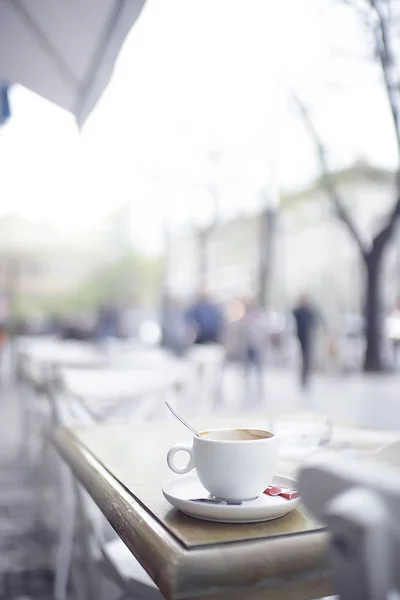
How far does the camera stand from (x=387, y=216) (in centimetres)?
1045

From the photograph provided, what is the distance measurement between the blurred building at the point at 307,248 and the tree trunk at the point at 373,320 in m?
0.51

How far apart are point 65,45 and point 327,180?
8648 millimetres

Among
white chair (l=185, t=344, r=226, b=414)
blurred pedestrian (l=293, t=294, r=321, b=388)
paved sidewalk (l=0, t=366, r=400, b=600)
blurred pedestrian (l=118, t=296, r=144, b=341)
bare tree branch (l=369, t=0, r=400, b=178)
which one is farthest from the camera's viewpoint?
blurred pedestrian (l=118, t=296, r=144, b=341)

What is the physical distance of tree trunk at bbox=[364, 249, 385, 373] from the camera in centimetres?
1105

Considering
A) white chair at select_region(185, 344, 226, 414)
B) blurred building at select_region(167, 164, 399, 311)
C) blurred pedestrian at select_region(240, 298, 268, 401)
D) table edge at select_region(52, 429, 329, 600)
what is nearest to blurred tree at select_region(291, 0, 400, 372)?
blurred building at select_region(167, 164, 399, 311)

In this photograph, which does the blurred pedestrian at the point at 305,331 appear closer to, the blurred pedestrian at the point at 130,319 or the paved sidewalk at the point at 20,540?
the blurred pedestrian at the point at 130,319

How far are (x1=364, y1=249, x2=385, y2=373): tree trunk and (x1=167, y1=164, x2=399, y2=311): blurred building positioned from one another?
507 mm

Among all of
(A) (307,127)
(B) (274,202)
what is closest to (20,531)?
(A) (307,127)

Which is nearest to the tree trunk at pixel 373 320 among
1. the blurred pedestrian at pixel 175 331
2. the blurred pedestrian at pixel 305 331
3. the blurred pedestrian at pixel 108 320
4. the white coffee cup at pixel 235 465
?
the blurred pedestrian at pixel 305 331

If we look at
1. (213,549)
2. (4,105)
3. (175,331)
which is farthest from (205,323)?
(213,549)

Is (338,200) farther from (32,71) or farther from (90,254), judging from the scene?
(32,71)

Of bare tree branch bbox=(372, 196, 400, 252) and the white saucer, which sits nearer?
the white saucer

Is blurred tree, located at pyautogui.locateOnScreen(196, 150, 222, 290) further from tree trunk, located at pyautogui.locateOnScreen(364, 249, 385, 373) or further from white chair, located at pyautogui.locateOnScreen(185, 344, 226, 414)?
white chair, located at pyautogui.locateOnScreen(185, 344, 226, 414)

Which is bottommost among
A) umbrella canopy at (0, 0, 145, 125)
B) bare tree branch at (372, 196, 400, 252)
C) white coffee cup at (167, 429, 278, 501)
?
bare tree branch at (372, 196, 400, 252)
